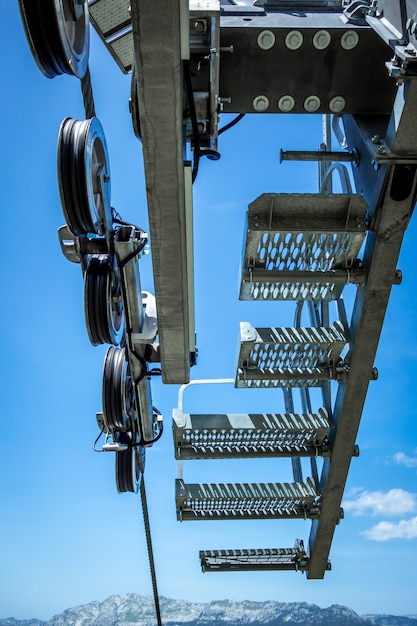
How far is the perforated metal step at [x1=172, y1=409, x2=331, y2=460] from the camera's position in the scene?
240 inches

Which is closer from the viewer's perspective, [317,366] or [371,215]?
[371,215]

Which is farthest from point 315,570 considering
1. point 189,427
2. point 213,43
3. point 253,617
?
point 253,617

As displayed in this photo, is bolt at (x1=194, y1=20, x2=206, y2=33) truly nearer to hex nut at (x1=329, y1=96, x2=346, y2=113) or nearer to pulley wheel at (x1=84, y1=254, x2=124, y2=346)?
hex nut at (x1=329, y1=96, x2=346, y2=113)

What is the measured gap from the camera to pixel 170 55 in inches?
114

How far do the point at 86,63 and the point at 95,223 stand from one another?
118 cm

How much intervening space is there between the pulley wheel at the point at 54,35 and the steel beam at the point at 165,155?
0.65m

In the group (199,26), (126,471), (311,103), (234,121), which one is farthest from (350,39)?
(126,471)

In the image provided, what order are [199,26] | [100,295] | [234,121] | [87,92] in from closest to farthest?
1. [87,92]
2. [199,26]
3. [234,121]
4. [100,295]

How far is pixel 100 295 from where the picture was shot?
16.4 ft

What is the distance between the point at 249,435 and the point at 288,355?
1114 mm

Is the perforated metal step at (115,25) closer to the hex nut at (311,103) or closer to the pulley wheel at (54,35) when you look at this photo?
the pulley wheel at (54,35)

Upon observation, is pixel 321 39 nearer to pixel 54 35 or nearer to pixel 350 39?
pixel 350 39

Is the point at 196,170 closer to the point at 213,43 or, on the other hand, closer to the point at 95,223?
the point at 213,43

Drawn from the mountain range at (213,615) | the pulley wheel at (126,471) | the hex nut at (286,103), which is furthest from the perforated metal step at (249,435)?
the mountain range at (213,615)
